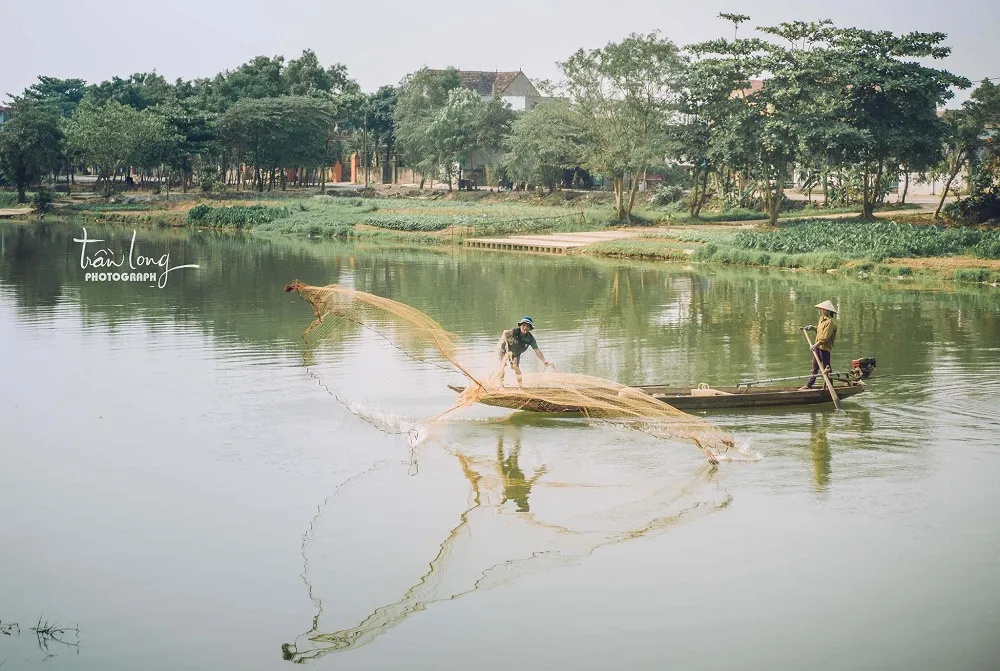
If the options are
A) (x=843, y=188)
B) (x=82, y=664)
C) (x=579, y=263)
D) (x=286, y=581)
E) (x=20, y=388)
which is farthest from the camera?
(x=843, y=188)

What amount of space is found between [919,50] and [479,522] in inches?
1574

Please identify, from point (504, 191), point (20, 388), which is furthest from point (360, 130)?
→ point (20, 388)

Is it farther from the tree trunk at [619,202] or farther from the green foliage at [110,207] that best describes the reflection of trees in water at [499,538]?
the green foliage at [110,207]

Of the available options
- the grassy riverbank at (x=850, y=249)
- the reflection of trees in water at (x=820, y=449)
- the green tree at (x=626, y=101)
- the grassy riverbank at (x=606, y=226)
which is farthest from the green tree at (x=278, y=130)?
the reflection of trees in water at (x=820, y=449)

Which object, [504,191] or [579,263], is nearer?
[579,263]

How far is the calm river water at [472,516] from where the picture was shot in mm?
9469

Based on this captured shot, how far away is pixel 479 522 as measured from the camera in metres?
12.3

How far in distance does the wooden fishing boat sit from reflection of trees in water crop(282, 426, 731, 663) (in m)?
1.36

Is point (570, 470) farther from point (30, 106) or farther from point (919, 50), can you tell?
point (30, 106)

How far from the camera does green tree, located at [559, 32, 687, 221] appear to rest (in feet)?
173

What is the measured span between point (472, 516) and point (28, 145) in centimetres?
6975

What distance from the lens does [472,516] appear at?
491 inches

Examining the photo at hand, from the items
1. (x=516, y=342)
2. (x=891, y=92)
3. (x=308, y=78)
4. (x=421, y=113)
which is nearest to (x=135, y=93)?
(x=308, y=78)

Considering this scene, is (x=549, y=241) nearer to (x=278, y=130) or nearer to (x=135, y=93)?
(x=278, y=130)
